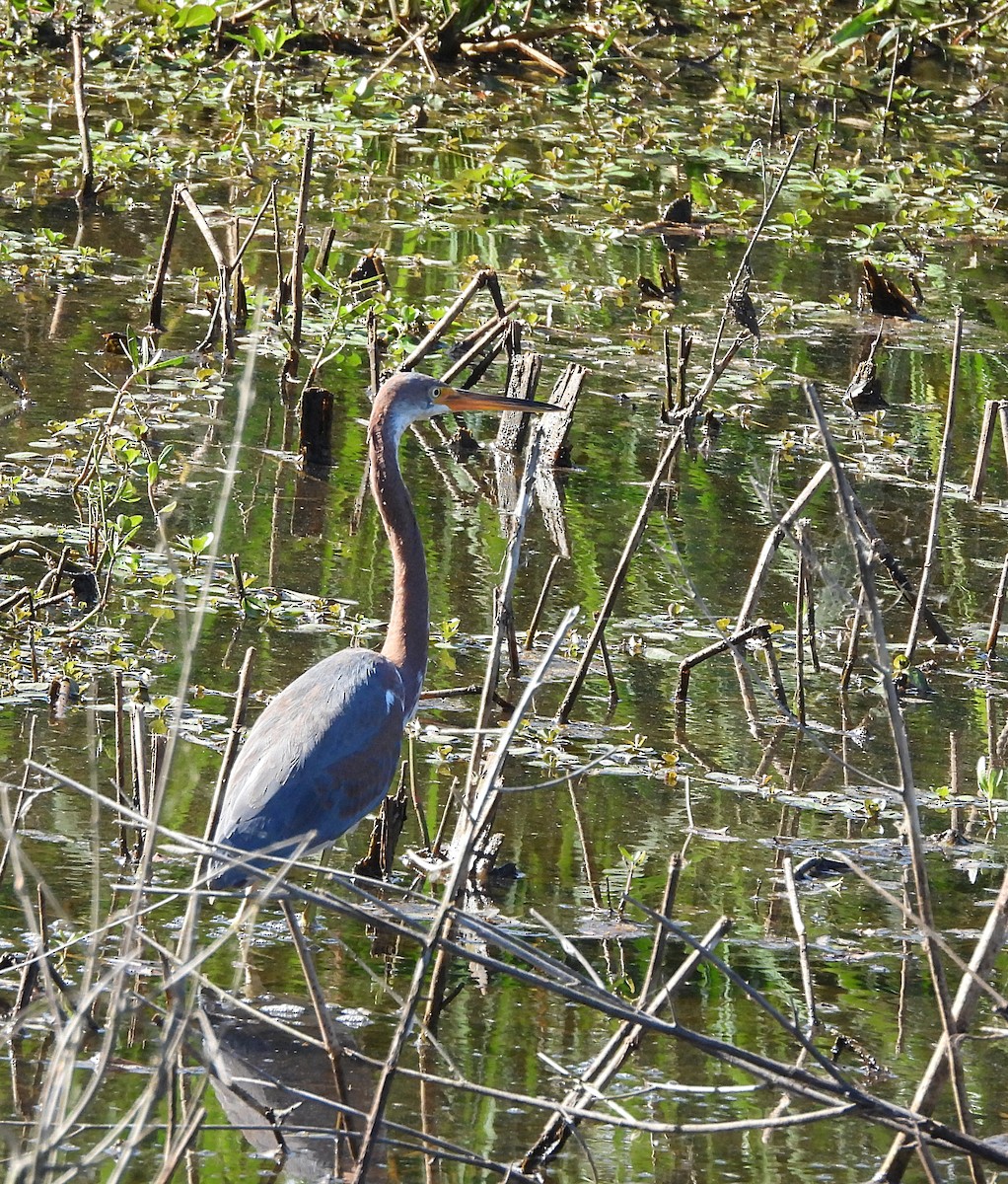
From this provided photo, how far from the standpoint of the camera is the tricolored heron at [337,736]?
14.0ft

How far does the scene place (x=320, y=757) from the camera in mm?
4445

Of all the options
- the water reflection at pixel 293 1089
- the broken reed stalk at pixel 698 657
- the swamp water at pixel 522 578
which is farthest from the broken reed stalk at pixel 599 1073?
the broken reed stalk at pixel 698 657

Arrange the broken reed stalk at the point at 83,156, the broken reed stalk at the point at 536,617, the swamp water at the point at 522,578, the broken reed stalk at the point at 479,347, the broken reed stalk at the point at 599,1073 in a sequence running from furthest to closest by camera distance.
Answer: the broken reed stalk at the point at 83,156, the broken reed stalk at the point at 479,347, the broken reed stalk at the point at 536,617, the swamp water at the point at 522,578, the broken reed stalk at the point at 599,1073

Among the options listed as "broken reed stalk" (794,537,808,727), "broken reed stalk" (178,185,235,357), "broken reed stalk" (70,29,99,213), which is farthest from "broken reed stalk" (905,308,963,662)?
"broken reed stalk" (70,29,99,213)

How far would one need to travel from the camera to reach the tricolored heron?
4.28m

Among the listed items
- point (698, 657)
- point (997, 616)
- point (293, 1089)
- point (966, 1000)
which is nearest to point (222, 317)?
point (698, 657)

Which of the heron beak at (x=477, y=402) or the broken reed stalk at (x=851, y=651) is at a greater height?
the heron beak at (x=477, y=402)

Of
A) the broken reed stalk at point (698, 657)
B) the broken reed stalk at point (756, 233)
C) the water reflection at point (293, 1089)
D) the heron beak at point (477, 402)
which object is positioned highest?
the broken reed stalk at point (756, 233)

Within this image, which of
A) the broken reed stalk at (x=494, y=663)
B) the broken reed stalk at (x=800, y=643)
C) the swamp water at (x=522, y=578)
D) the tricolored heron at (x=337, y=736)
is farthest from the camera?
the broken reed stalk at (x=800, y=643)

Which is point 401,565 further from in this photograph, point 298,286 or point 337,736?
point 298,286

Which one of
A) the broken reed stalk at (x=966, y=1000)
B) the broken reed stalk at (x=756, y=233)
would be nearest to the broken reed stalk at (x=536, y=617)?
the broken reed stalk at (x=756, y=233)

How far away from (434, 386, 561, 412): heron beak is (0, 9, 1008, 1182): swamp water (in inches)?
28.3

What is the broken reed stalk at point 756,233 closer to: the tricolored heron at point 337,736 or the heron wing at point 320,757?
the tricolored heron at point 337,736

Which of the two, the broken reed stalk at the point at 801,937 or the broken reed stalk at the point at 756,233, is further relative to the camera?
the broken reed stalk at the point at 756,233
